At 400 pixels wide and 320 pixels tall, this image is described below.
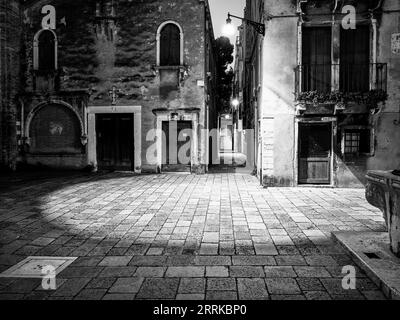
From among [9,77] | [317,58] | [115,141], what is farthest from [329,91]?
[9,77]

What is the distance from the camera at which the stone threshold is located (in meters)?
3.33

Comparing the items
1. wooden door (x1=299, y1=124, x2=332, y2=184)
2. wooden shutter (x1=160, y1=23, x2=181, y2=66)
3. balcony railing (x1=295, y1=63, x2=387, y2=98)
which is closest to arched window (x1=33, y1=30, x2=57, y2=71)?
wooden shutter (x1=160, y1=23, x2=181, y2=66)

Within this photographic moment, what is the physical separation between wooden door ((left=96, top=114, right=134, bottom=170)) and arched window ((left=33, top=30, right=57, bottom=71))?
11.4 ft

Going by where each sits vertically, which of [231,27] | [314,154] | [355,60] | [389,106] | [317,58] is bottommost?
[314,154]

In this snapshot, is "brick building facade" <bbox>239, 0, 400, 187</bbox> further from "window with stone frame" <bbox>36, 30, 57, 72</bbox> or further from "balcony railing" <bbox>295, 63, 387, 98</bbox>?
"window with stone frame" <bbox>36, 30, 57, 72</bbox>

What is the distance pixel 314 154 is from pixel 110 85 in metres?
9.44

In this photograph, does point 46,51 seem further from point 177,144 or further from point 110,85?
point 177,144

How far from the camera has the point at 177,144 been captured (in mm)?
14508

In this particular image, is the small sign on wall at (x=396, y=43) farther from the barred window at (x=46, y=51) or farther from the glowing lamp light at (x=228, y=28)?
the barred window at (x=46, y=51)

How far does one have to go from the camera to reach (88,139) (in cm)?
1474

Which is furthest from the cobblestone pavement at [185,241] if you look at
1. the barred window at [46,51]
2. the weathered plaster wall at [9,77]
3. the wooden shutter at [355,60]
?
the barred window at [46,51]
